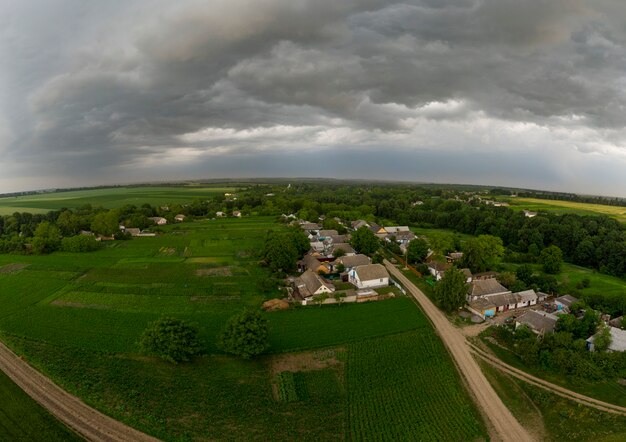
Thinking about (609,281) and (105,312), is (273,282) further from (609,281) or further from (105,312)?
(609,281)

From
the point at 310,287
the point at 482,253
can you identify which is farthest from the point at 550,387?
the point at 482,253

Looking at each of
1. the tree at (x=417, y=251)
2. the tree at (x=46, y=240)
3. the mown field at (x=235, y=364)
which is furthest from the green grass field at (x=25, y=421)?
the tree at (x=46, y=240)

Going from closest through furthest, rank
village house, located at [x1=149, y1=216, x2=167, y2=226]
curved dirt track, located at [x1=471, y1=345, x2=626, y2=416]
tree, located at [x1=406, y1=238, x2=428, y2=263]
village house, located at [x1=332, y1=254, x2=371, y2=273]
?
curved dirt track, located at [x1=471, y1=345, x2=626, y2=416] → village house, located at [x1=332, y1=254, x2=371, y2=273] → tree, located at [x1=406, y1=238, x2=428, y2=263] → village house, located at [x1=149, y1=216, x2=167, y2=226]

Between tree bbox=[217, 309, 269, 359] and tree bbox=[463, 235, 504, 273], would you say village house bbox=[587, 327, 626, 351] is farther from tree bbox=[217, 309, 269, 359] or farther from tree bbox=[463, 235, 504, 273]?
tree bbox=[217, 309, 269, 359]

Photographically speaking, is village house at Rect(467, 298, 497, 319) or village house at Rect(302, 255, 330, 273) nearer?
village house at Rect(467, 298, 497, 319)

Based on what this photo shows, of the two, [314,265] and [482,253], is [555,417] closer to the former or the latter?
[482,253]

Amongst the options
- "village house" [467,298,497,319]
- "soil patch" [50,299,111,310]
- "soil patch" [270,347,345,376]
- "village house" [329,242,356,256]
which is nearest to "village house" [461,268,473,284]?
"village house" [467,298,497,319]

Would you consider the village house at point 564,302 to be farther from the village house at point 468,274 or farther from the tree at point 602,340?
the village house at point 468,274
